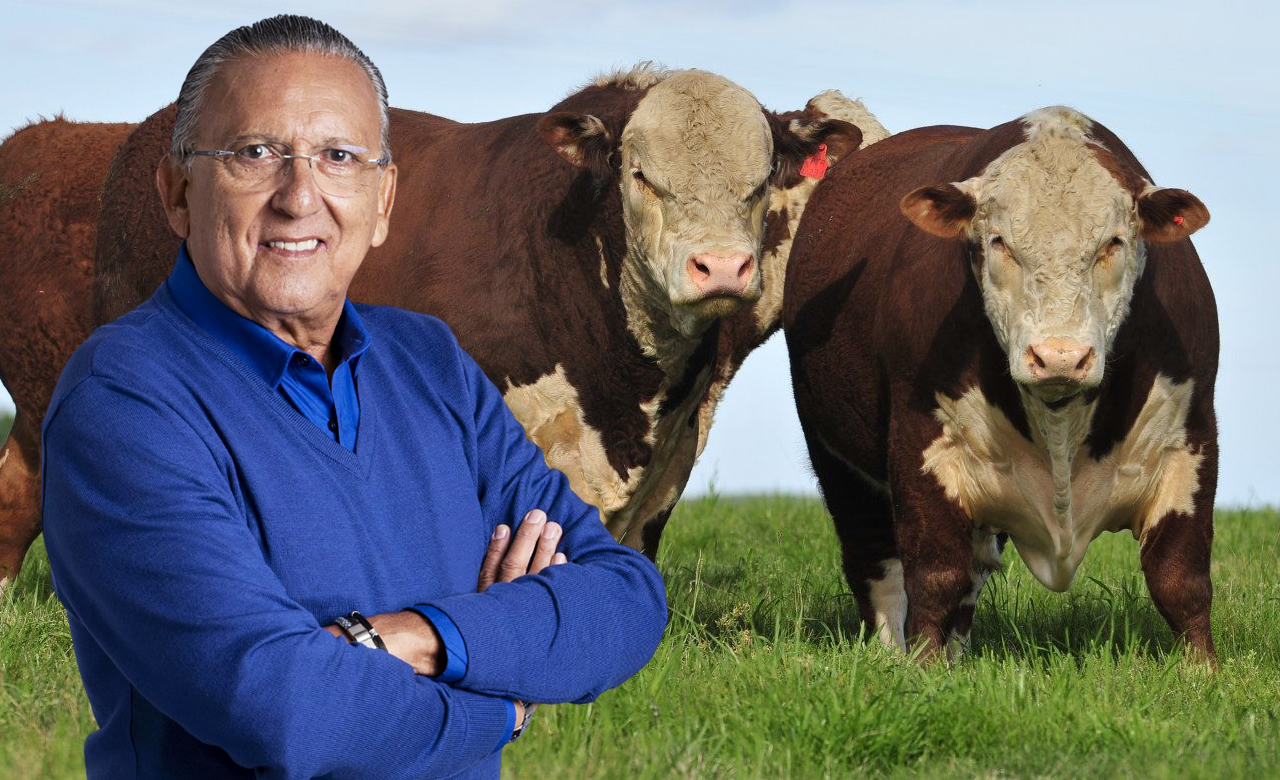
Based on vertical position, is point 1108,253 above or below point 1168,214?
below

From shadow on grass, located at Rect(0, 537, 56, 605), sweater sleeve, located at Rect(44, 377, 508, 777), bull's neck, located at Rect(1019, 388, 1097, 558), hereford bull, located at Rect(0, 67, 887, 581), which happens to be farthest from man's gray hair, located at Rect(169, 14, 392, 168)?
shadow on grass, located at Rect(0, 537, 56, 605)

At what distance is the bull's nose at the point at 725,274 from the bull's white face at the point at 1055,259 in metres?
0.92

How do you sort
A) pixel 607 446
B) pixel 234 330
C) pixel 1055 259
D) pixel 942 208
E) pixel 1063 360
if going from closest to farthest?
pixel 234 330 < pixel 1063 360 < pixel 1055 259 < pixel 942 208 < pixel 607 446

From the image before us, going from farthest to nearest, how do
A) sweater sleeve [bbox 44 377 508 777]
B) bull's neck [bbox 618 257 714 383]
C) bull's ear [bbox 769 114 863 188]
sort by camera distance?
1. bull's ear [bbox 769 114 863 188]
2. bull's neck [bbox 618 257 714 383]
3. sweater sleeve [bbox 44 377 508 777]

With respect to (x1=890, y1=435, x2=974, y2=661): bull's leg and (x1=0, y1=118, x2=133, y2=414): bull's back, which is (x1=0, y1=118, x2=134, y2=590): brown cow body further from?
(x1=890, y1=435, x2=974, y2=661): bull's leg

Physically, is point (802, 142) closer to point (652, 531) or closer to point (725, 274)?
point (725, 274)

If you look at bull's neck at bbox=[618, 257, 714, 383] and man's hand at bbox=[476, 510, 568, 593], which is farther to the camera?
bull's neck at bbox=[618, 257, 714, 383]

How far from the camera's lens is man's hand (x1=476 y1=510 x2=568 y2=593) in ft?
9.82

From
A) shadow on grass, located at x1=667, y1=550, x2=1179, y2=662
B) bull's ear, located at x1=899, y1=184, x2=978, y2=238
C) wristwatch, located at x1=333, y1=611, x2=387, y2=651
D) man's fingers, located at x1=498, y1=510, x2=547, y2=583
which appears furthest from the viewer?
shadow on grass, located at x1=667, y1=550, x2=1179, y2=662

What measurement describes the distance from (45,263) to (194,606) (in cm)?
627

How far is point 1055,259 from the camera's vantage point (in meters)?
5.80

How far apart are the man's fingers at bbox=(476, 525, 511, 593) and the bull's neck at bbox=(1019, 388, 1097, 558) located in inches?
141

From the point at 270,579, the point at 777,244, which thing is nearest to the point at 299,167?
the point at 270,579

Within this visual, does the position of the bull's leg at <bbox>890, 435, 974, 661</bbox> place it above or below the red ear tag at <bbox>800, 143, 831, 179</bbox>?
below
